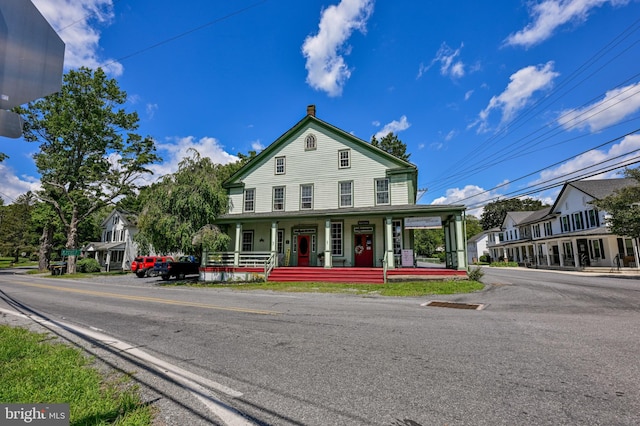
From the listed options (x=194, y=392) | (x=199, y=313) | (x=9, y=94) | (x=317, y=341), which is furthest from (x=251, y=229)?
(x=9, y=94)

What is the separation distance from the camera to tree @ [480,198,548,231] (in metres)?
73.8

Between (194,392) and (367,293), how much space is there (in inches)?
397

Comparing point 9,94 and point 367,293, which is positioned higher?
point 9,94

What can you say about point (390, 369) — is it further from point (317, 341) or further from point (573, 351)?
point (573, 351)

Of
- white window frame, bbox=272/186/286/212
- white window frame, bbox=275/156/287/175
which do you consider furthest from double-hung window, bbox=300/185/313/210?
white window frame, bbox=275/156/287/175

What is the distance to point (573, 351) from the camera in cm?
477

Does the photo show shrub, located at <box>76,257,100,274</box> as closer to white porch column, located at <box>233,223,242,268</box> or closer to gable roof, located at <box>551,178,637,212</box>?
white porch column, located at <box>233,223,242,268</box>

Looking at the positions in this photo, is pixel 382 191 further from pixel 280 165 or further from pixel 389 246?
pixel 280 165

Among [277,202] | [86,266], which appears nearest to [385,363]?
[277,202]

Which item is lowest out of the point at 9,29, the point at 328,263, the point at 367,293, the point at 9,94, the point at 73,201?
the point at 367,293

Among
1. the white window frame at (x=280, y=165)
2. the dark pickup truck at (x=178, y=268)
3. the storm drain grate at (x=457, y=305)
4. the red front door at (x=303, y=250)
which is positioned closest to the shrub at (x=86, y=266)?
the dark pickup truck at (x=178, y=268)

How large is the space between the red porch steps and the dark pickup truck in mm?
8068

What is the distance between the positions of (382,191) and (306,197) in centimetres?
522

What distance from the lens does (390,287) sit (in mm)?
14062
